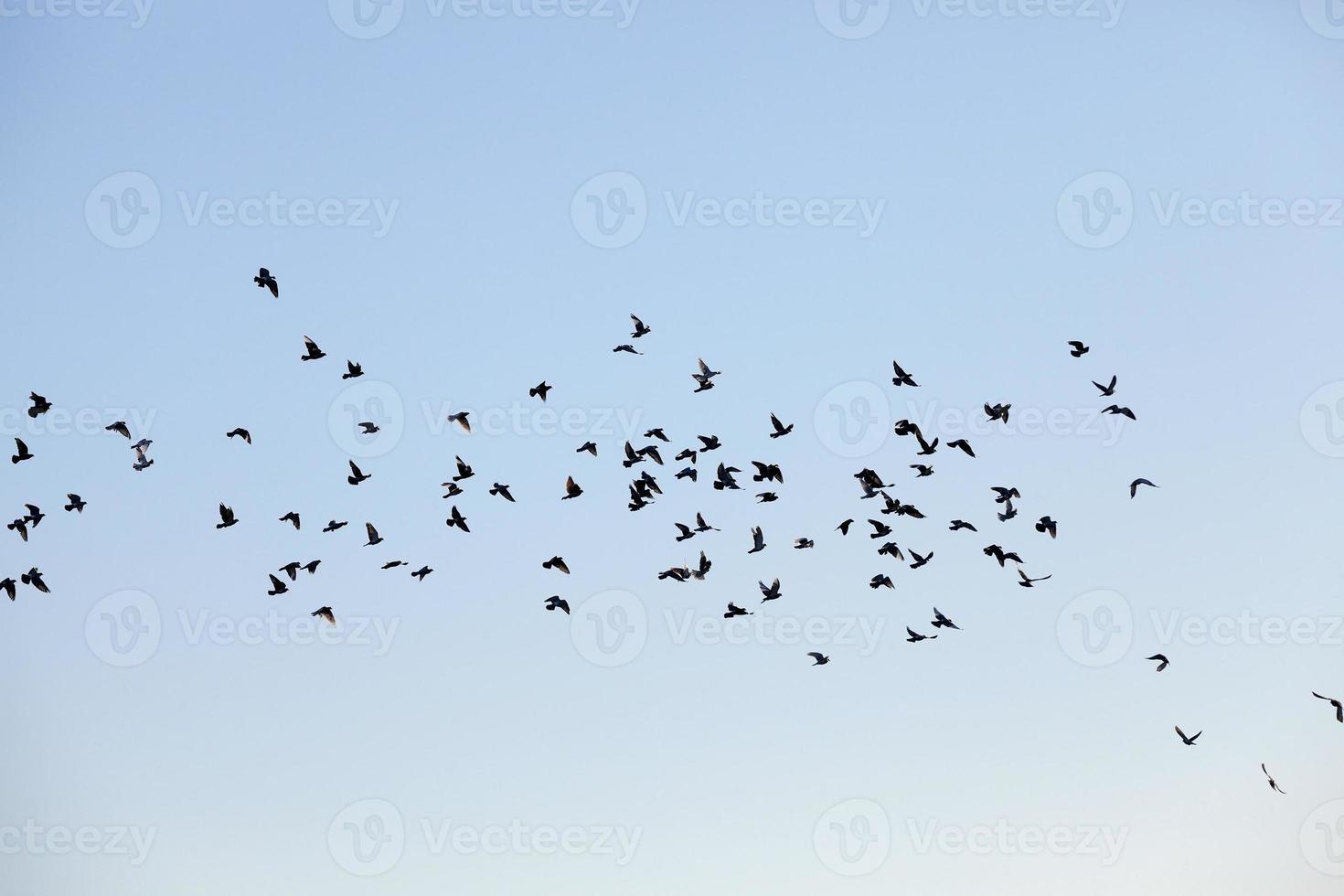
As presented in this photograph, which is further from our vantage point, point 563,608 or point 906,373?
point 563,608

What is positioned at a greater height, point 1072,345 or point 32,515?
point 1072,345

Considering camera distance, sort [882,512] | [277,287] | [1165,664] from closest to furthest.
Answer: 1. [277,287]
2. [882,512]
3. [1165,664]

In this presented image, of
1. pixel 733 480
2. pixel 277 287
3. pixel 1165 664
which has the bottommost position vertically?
pixel 1165 664

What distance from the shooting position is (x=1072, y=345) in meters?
60.8

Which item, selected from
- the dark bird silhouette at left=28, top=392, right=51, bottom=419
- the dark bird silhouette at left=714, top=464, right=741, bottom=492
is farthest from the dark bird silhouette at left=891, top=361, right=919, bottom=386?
the dark bird silhouette at left=28, top=392, right=51, bottom=419

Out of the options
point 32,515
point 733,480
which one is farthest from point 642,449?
point 32,515

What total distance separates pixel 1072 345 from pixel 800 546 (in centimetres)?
1028

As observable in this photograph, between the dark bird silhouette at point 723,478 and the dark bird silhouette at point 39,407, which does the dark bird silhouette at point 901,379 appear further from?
the dark bird silhouette at point 39,407

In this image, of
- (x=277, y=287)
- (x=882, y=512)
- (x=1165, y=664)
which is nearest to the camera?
(x=277, y=287)

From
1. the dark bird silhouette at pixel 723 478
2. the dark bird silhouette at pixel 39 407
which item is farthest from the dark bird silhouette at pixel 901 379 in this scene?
the dark bird silhouette at pixel 39 407

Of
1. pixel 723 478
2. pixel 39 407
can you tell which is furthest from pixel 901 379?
pixel 39 407

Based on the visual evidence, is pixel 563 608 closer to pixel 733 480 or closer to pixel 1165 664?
pixel 733 480

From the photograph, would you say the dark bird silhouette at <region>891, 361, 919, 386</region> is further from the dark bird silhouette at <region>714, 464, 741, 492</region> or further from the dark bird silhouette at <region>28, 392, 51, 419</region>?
the dark bird silhouette at <region>28, 392, 51, 419</region>

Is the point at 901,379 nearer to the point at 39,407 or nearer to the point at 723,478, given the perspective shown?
the point at 723,478
